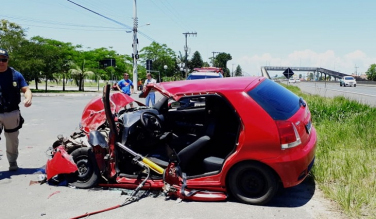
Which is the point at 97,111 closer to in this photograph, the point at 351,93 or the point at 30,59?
the point at 351,93

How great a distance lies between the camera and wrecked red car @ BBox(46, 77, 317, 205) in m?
3.54

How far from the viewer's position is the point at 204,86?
4.02 metres

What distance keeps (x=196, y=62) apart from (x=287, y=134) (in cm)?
7734

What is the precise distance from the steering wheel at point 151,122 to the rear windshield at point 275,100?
59.7 inches

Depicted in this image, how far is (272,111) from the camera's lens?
3619mm

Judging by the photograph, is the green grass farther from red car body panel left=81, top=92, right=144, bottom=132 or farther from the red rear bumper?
red car body panel left=81, top=92, right=144, bottom=132

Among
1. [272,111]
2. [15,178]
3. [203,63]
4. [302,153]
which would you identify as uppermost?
[203,63]

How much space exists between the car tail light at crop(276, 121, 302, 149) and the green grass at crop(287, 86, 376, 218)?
0.89 meters

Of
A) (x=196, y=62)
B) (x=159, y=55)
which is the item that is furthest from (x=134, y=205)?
(x=196, y=62)

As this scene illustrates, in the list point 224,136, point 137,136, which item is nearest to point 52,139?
point 137,136

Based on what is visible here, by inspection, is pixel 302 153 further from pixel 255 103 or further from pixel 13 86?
pixel 13 86

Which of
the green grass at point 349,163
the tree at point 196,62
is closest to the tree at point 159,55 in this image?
the tree at point 196,62

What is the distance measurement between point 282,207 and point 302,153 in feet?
2.23

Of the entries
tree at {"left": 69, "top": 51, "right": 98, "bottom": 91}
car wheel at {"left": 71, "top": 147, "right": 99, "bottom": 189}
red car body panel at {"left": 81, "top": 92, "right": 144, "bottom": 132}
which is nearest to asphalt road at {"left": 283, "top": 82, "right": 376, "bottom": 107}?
red car body panel at {"left": 81, "top": 92, "right": 144, "bottom": 132}
